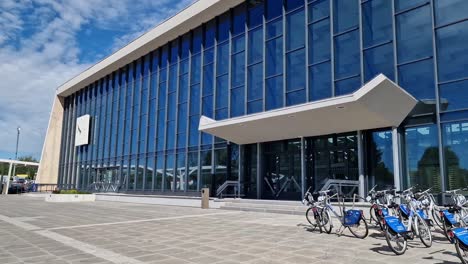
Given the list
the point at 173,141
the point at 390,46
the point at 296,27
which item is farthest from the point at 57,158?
the point at 390,46

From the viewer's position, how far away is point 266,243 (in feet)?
27.4

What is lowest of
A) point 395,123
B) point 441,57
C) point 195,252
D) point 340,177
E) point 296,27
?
point 195,252

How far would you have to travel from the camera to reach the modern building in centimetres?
1316

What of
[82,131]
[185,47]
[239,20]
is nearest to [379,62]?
[239,20]

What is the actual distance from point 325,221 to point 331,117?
5449 mm

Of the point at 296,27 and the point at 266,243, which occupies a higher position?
the point at 296,27

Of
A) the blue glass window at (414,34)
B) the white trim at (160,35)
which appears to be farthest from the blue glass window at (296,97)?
the white trim at (160,35)

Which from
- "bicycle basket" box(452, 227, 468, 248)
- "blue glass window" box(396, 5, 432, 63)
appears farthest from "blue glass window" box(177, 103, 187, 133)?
"bicycle basket" box(452, 227, 468, 248)

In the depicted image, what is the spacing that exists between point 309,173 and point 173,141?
426 inches

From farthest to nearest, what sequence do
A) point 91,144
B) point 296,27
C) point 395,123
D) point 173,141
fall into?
point 91,144 → point 173,141 → point 296,27 → point 395,123

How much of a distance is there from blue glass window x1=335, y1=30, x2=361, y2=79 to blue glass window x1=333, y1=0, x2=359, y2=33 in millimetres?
380

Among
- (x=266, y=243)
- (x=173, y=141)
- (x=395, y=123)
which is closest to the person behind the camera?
(x=266, y=243)

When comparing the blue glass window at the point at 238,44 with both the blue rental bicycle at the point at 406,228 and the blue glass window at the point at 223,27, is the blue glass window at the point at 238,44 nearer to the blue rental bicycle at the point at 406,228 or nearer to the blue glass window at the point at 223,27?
the blue glass window at the point at 223,27

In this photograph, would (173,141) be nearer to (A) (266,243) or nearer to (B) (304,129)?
(B) (304,129)
